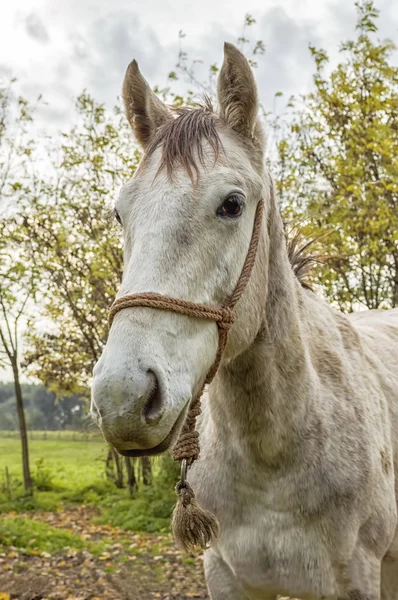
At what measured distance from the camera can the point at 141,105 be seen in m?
2.43

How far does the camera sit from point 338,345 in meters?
2.95

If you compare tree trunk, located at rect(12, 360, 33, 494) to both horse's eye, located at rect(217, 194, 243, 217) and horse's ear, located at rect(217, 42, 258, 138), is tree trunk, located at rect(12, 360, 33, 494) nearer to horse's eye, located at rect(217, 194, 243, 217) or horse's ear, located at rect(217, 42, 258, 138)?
horse's ear, located at rect(217, 42, 258, 138)

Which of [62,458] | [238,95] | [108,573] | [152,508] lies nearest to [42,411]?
[62,458]

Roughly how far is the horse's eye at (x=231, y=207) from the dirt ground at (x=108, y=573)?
202 inches

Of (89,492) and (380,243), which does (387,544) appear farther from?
(89,492)

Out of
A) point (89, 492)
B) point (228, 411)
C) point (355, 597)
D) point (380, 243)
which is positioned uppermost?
point (380, 243)

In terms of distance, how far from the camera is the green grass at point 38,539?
780cm

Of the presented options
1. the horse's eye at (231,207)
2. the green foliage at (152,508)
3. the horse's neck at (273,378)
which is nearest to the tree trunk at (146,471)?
the green foliage at (152,508)

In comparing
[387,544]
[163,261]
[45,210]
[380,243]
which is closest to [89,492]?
[45,210]

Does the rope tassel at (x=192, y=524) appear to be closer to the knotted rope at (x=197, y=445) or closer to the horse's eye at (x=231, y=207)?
the knotted rope at (x=197, y=445)

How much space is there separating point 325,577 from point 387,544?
43cm

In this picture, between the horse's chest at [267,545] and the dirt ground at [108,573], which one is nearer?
the horse's chest at [267,545]

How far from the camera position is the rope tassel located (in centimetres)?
222

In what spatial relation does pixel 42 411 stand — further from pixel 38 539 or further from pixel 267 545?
pixel 267 545
